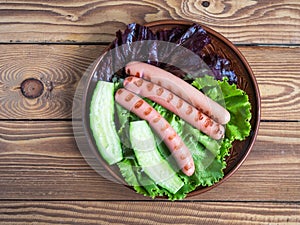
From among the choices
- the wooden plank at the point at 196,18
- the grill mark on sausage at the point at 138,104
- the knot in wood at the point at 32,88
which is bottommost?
the grill mark on sausage at the point at 138,104

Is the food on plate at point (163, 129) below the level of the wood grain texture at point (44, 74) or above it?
below

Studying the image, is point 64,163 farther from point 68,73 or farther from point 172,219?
point 172,219

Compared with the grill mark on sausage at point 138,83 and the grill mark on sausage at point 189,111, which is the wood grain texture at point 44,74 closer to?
the grill mark on sausage at point 138,83

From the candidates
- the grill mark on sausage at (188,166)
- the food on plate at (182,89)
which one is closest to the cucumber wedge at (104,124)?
the food on plate at (182,89)

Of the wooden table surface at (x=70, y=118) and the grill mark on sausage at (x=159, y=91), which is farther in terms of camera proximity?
the wooden table surface at (x=70, y=118)

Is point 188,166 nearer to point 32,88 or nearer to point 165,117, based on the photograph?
point 165,117
